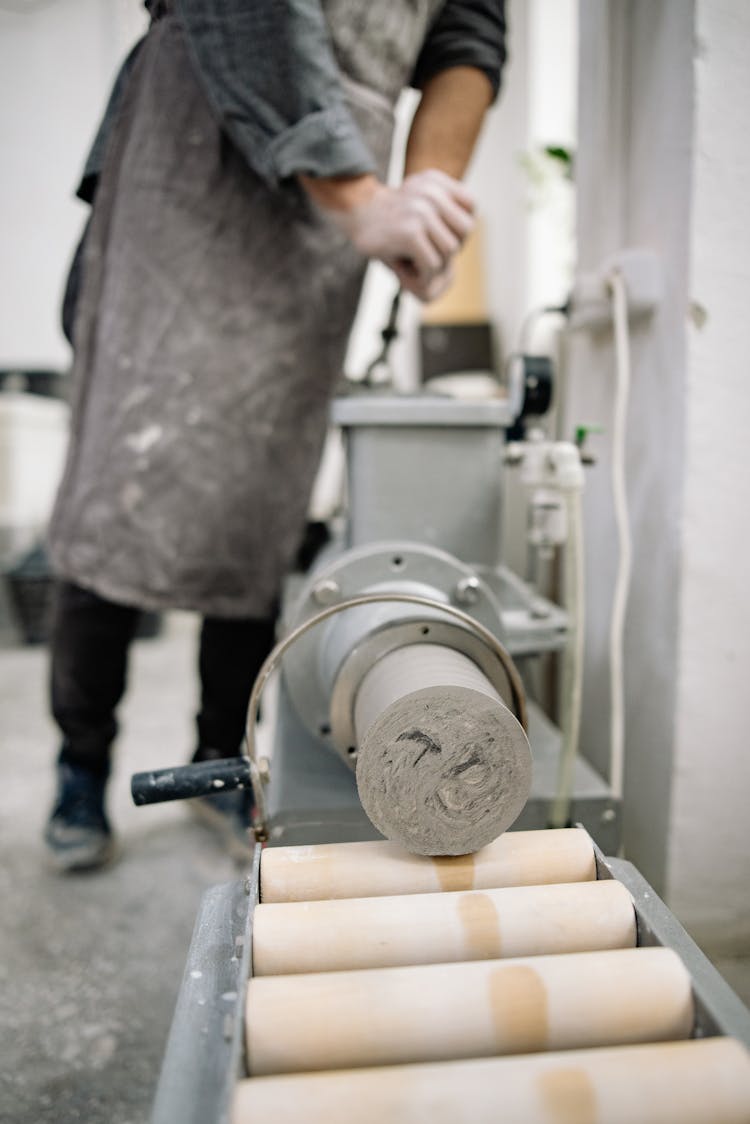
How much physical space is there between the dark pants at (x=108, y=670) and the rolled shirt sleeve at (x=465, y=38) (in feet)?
2.48

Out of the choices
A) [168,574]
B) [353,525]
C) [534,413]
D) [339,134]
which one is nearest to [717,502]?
[534,413]

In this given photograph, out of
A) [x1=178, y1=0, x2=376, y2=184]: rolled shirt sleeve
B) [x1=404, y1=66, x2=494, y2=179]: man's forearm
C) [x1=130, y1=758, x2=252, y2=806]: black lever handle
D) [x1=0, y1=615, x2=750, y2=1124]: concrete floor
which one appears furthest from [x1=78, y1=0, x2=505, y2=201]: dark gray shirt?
[x1=0, y1=615, x2=750, y2=1124]: concrete floor

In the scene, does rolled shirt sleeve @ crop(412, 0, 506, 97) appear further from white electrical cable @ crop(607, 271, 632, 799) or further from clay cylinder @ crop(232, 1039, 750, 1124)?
clay cylinder @ crop(232, 1039, 750, 1124)

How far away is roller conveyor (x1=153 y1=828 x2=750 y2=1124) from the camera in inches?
10.5

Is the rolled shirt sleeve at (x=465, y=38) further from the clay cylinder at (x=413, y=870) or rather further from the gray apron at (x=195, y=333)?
the clay cylinder at (x=413, y=870)

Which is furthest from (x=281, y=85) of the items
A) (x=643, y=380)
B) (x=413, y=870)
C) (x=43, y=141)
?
(x=43, y=141)

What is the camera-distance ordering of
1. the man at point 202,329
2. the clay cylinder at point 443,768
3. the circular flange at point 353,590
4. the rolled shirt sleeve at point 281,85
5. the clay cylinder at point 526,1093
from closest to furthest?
the clay cylinder at point 526,1093 → the clay cylinder at point 443,768 → the circular flange at point 353,590 → the rolled shirt sleeve at point 281,85 → the man at point 202,329

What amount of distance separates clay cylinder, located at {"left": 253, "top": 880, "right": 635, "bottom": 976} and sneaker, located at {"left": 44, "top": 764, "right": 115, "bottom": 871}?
0.73 meters

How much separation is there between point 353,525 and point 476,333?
1.56 m

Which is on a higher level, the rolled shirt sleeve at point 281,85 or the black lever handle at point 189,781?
the rolled shirt sleeve at point 281,85

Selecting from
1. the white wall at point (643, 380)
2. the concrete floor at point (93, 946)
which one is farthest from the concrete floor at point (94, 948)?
the white wall at point (643, 380)

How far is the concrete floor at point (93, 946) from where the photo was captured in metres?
0.63

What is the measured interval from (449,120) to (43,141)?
1649 millimetres

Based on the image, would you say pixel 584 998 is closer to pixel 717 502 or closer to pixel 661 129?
pixel 717 502
